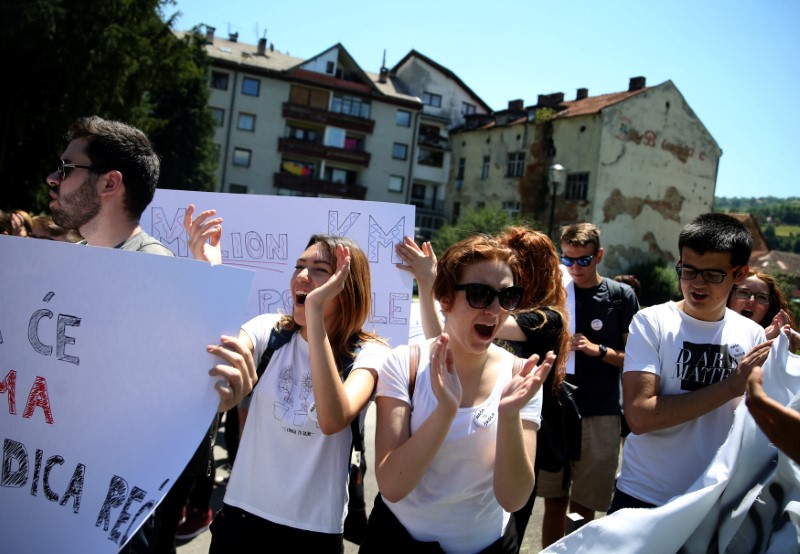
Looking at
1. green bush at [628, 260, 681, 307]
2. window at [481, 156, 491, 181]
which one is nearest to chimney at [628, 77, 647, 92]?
window at [481, 156, 491, 181]

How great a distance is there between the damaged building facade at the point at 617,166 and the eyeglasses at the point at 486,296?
3081 cm

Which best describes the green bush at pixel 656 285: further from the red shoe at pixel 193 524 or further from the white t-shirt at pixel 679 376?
the white t-shirt at pixel 679 376

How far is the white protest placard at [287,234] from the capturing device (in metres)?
3.36

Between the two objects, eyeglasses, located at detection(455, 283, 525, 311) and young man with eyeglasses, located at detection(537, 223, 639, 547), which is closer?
eyeglasses, located at detection(455, 283, 525, 311)

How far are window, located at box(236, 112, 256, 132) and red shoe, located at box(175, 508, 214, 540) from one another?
41.8 m

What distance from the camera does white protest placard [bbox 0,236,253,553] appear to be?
1721mm

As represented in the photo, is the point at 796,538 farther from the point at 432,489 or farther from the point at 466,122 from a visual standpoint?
the point at 466,122

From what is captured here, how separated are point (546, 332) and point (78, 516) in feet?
6.90

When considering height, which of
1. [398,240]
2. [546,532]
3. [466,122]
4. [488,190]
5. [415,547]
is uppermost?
[466,122]

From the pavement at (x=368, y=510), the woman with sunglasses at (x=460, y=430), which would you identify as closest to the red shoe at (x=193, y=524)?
the pavement at (x=368, y=510)

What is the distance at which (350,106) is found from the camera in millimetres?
46031

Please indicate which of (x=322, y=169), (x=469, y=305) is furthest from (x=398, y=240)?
(x=322, y=169)

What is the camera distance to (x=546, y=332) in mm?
3074

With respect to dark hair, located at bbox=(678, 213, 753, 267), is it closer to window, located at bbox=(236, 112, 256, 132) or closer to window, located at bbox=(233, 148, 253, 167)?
window, located at bbox=(233, 148, 253, 167)
